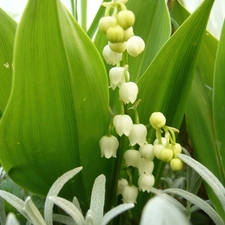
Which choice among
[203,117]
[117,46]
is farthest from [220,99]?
[117,46]

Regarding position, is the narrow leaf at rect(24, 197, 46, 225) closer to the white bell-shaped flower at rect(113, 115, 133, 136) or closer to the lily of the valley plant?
the lily of the valley plant

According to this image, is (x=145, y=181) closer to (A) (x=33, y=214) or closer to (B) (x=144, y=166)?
(B) (x=144, y=166)

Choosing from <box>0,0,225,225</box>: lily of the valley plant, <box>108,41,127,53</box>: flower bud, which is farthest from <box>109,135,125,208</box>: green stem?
<box>108,41,127,53</box>: flower bud

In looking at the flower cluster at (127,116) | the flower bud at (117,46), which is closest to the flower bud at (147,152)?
the flower cluster at (127,116)

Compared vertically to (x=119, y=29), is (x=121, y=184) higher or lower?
→ lower

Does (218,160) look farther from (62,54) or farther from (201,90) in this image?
(62,54)

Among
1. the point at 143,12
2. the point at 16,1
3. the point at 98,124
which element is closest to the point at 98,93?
the point at 98,124
